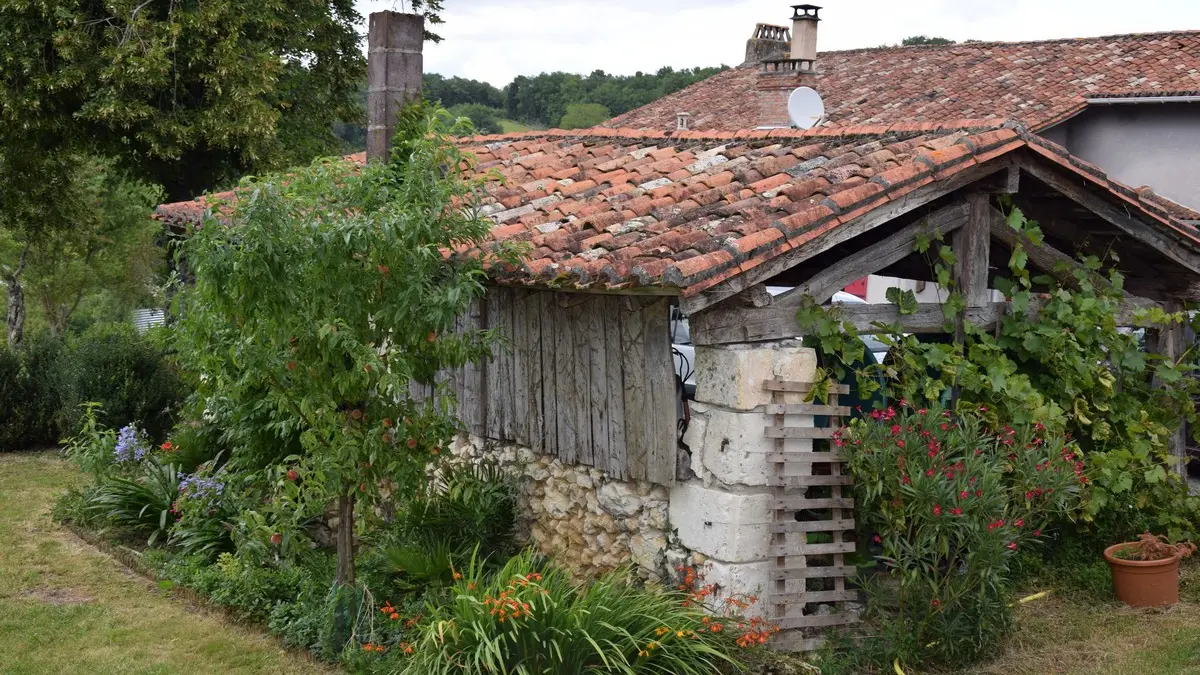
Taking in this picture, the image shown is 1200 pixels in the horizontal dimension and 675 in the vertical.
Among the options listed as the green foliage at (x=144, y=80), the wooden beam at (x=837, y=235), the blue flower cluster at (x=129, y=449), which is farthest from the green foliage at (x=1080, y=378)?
the green foliage at (x=144, y=80)

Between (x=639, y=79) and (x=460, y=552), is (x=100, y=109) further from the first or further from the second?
(x=639, y=79)

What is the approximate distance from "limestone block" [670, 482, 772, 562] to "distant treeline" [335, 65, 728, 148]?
86.2ft

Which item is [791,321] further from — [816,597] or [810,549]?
[816,597]

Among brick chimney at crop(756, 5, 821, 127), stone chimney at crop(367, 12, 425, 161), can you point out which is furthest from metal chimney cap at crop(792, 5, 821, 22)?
stone chimney at crop(367, 12, 425, 161)

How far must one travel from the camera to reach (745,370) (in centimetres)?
605

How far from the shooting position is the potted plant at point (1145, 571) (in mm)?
7062

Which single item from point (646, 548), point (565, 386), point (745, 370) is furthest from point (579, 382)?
point (745, 370)

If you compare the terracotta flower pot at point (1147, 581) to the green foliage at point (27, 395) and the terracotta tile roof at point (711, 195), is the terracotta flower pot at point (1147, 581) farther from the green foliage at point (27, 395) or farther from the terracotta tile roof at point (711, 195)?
the green foliage at point (27, 395)

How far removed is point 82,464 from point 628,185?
538 centimetres

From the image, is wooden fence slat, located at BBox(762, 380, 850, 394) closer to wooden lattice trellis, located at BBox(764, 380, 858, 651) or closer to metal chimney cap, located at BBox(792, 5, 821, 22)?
wooden lattice trellis, located at BBox(764, 380, 858, 651)

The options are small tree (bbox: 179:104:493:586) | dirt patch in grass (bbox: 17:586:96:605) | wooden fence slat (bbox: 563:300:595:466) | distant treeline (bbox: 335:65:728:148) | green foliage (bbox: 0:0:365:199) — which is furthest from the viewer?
distant treeline (bbox: 335:65:728:148)

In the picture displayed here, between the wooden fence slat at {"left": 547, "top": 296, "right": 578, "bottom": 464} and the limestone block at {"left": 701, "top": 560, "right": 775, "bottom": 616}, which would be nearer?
the limestone block at {"left": 701, "top": 560, "right": 775, "bottom": 616}

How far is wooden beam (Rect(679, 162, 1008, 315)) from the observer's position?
5.80 meters

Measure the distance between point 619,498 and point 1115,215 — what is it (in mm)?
3798
